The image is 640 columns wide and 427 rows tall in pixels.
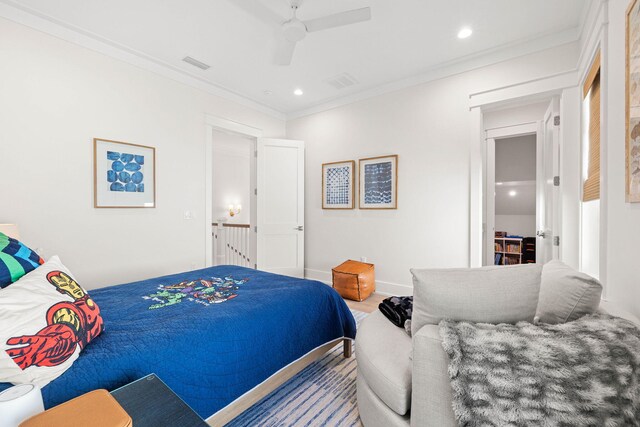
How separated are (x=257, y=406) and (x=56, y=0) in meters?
3.43

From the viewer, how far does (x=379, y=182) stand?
3914 mm

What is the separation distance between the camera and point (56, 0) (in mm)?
2270

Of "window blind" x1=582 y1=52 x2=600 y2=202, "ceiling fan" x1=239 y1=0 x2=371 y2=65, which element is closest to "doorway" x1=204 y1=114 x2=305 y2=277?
"ceiling fan" x1=239 y1=0 x2=371 y2=65

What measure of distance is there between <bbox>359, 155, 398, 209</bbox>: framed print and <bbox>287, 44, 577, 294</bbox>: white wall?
0.09 m

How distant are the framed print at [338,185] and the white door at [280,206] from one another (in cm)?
44

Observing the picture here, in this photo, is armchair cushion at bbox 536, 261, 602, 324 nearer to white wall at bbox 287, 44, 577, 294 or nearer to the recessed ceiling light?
white wall at bbox 287, 44, 577, 294

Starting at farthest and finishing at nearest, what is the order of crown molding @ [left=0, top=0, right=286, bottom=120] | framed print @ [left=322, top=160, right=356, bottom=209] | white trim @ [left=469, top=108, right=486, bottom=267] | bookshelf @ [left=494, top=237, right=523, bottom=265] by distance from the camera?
bookshelf @ [left=494, top=237, right=523, bottom=265] < framed print @ [left=322, top=160, right=356, bottom=209] < white trim @ [left=469, top=108, right=486, bottom=267] < crown molding @ [left=0, top=0, right=286, bottom=120]

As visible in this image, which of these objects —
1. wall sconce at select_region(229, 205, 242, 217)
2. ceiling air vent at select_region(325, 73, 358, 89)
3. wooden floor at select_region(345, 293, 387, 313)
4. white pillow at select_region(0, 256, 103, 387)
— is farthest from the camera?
wall sconce at select_region(229, 205, 242, 217)

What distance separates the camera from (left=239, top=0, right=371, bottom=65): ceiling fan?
2.03m

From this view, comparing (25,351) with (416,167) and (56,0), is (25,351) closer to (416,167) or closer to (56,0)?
(56,0)

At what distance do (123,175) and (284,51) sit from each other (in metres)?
2.11

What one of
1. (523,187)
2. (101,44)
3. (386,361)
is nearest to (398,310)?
(386,361)

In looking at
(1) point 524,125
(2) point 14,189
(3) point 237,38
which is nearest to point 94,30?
(3) point 237,38

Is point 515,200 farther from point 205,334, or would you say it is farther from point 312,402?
point 205,334
